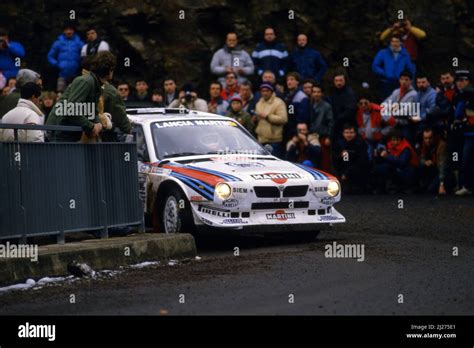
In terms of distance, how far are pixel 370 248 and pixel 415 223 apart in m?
3.39

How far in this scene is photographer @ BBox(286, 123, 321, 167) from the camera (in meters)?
23.9

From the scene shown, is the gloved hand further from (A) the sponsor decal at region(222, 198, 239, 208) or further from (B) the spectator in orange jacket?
(B) the spectator in orange jacket

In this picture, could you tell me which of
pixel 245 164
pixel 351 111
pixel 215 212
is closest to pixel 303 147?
pixel 351 111

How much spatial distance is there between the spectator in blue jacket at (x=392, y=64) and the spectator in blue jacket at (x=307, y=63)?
116 centimetres

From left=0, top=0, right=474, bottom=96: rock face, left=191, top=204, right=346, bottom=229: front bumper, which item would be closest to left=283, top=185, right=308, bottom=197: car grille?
left=191, top=204, right=346, bottom=229: front bumper

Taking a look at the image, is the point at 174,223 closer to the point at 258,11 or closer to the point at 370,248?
the point at 370,248

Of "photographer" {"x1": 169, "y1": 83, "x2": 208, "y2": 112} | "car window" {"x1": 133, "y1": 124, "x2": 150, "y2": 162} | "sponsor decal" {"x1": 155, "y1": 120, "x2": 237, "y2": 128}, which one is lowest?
"car window" {"x1": 133, "y1": 124, "x2": 150, "y2": 162}

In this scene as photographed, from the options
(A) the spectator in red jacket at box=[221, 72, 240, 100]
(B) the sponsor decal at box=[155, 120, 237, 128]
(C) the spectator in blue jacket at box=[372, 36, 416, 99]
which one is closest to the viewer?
(B) the sponsor decal at box=[155, 120, 237, 128]

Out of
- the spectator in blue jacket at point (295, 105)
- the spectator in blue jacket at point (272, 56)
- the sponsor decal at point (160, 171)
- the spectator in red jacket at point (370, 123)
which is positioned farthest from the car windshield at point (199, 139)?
the spectator in blue jacket at point (272, 56)

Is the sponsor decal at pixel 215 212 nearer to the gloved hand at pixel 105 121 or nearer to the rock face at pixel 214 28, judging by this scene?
the gloved hand at pixel 105 121

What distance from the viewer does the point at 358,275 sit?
1248 cm

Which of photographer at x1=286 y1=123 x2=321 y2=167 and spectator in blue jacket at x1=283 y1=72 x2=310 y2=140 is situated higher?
spectator in blue jacket at x1=283 y1=72 x2=310 y2=140

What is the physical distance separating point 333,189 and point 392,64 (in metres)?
9.39

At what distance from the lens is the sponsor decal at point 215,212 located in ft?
49.9
